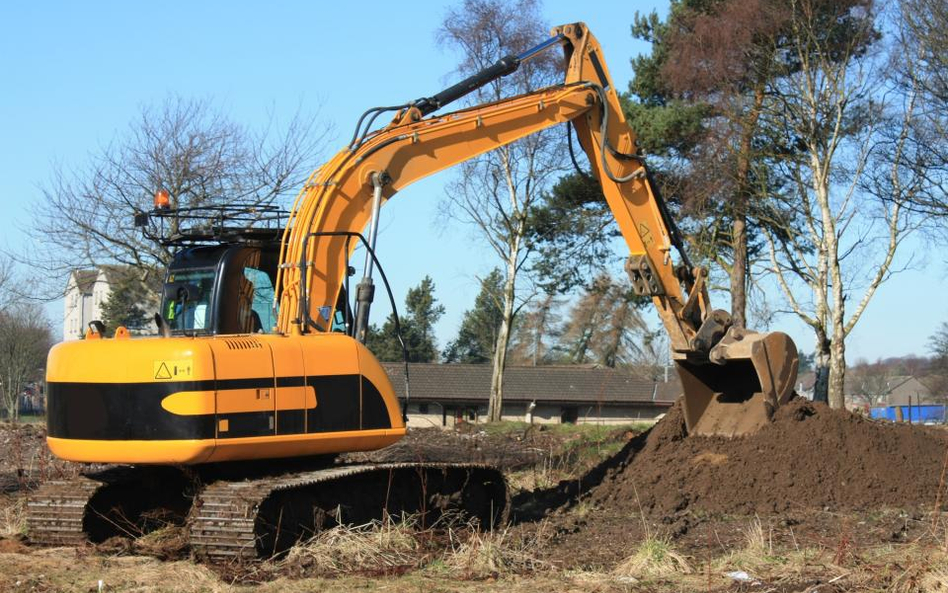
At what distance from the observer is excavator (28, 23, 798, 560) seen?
8383 mm

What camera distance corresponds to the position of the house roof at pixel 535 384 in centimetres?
4638

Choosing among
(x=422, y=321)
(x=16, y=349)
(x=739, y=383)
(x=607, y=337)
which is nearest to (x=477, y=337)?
(x=422, y=321)

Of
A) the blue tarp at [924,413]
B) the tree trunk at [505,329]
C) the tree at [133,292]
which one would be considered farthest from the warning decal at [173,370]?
the blue tarp at [924,413]

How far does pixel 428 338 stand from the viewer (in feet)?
232

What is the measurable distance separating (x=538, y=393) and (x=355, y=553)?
132 feet

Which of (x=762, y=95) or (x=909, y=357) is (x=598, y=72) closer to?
(x=762, y=95)

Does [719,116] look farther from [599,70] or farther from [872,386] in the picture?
[872,386]

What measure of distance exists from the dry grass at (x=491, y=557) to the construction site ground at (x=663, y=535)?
0.05ft

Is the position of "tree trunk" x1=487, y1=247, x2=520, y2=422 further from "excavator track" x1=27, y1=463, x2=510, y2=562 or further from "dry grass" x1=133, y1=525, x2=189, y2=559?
"dry grass" x1=133, y1=525, x2=189, y2=559

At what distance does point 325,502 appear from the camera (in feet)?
29.0

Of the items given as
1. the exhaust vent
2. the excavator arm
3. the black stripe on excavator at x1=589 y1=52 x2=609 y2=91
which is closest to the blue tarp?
the excavator arm

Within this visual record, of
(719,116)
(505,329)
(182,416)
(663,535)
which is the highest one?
(719,116)

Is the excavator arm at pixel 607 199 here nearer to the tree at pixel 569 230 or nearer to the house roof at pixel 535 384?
the tree at pixel 569 230

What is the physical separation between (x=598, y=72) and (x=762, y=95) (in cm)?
1204
